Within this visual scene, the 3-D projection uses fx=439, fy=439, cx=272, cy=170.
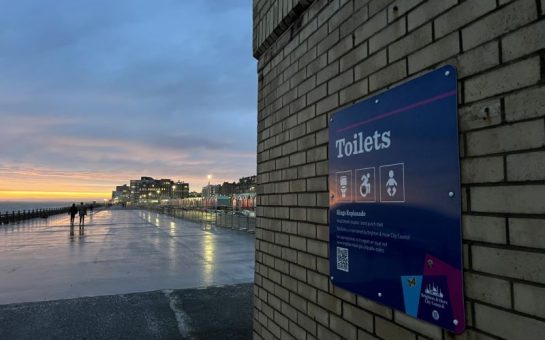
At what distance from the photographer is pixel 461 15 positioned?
1.97 m

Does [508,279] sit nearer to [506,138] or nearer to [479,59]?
[506,138]

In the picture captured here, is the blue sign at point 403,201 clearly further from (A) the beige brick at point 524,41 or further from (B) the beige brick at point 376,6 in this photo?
(B) the beige brick at point 376,6

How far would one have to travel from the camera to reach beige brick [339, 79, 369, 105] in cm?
271

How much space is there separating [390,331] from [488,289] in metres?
0.75

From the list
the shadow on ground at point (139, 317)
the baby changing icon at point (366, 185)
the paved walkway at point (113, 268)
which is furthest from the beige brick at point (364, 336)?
the paved walkway at point (113, 268)

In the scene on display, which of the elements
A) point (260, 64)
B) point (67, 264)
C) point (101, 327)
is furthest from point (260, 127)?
point (67, 264)

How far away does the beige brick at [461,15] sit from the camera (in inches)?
72.8

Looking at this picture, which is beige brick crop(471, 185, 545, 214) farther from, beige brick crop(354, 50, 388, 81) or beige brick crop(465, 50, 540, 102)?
beige brick crop(354, 50, 388, 81)

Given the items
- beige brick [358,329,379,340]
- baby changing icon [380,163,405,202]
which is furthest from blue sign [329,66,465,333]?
beige brick [358,329,379,340]

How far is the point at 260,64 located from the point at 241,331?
3658mm

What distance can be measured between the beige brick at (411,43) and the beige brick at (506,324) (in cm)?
127

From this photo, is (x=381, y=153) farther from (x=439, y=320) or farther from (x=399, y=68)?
(x=439, y=320)

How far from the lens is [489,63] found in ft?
5.92

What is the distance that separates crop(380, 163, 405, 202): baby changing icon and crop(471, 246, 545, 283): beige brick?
0.50 metres
